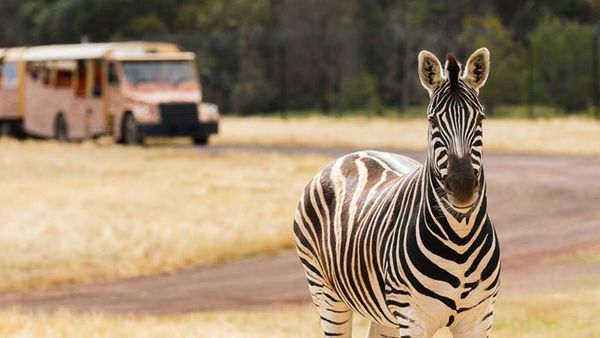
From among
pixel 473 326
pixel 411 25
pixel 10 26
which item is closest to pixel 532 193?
pixel 473 326

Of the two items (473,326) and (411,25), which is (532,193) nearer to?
(473,326)

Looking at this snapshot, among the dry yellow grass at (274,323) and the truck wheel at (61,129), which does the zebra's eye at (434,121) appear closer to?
the dry yellow grass at (274,323)

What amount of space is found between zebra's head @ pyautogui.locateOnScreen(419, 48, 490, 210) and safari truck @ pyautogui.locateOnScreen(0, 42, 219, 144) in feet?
102

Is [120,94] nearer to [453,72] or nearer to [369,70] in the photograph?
[369,70]

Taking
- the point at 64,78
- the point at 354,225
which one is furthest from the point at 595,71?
the point at 354,225

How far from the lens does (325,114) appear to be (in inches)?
2108

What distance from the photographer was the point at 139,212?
23.9 meters

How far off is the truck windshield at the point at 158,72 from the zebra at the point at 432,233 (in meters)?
31.4

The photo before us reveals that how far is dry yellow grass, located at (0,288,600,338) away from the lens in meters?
10.9

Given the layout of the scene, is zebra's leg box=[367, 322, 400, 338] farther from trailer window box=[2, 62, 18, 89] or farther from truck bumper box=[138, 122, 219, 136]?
trailer window box=[2, 62, 18, 89]

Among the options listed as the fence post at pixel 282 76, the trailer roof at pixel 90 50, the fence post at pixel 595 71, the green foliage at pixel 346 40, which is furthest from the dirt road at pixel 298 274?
the fence post at pixel 282 76

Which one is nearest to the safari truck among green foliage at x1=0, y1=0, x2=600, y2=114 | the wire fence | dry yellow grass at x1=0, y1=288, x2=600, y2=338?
the wire fence

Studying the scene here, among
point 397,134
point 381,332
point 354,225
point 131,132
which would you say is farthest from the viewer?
point 397,134

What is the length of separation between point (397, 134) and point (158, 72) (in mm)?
7336
